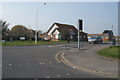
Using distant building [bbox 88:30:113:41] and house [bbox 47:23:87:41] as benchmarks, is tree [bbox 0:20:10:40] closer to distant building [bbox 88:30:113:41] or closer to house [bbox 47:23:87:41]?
house [bbox 47:23:87:41]

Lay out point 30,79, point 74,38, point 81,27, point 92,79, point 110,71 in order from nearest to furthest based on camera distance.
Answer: point 30,79
point 92,79
point 110,71
point 81,27
point 74,38

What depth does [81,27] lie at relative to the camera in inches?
846

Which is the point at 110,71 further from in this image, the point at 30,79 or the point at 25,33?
the point at 25,33

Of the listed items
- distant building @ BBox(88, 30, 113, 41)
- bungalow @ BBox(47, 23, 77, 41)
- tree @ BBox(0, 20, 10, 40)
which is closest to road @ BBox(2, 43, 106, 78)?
distant building @ BBox(88, 30, 113, 41)

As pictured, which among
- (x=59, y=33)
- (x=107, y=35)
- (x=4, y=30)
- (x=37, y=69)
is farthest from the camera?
(x=59, y=33)

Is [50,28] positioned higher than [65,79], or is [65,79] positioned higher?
[50,28]

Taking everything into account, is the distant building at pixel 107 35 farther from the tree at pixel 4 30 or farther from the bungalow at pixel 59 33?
the tree at pixel 4 30

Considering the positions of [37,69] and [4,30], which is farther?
[4,30]

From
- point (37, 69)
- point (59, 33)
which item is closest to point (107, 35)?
point (37, 69)

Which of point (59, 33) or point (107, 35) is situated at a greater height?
point (59, 33)

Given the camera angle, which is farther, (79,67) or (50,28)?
(50,28)

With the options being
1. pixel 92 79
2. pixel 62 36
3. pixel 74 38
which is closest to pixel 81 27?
pixel 92 79

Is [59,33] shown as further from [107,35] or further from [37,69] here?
[37,69]

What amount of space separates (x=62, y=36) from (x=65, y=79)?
64633mm
